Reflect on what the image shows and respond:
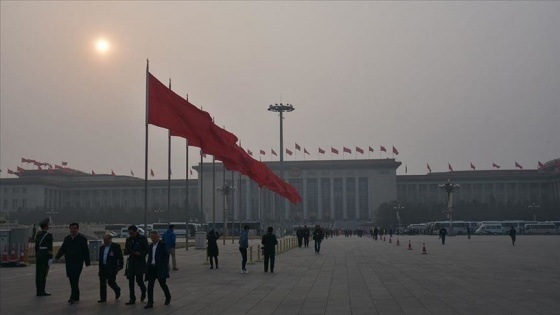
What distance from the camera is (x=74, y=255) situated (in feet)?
46.2

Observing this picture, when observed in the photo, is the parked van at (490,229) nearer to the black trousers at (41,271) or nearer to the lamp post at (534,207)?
the lamp post at (534,207)

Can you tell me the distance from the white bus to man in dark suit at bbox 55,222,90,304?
273 feet

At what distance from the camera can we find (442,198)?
Result: 14162cm

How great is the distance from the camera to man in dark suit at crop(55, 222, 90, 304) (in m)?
14.0

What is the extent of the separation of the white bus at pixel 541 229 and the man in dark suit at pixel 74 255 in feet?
273

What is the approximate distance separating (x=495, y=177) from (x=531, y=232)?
4800 centimetres

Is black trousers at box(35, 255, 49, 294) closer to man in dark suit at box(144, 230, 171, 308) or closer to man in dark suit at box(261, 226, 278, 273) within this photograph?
man in dark suit at box(144, 230, 171, 308)

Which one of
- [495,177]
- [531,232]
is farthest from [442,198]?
[531,232]

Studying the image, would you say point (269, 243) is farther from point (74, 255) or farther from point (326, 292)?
point (74, 255)

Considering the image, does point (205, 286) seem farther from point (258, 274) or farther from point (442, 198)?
point (442, 198)

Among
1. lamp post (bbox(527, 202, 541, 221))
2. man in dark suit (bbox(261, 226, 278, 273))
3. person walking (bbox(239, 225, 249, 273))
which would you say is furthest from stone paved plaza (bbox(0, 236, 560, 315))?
lamp post (bbox(527, 202, 541, 221))

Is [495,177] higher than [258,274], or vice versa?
[495,177]

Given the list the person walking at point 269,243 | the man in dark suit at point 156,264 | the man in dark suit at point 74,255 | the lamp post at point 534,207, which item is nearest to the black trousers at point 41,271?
the man in dark suit at point 74,255

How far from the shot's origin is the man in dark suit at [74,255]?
14016 mm
